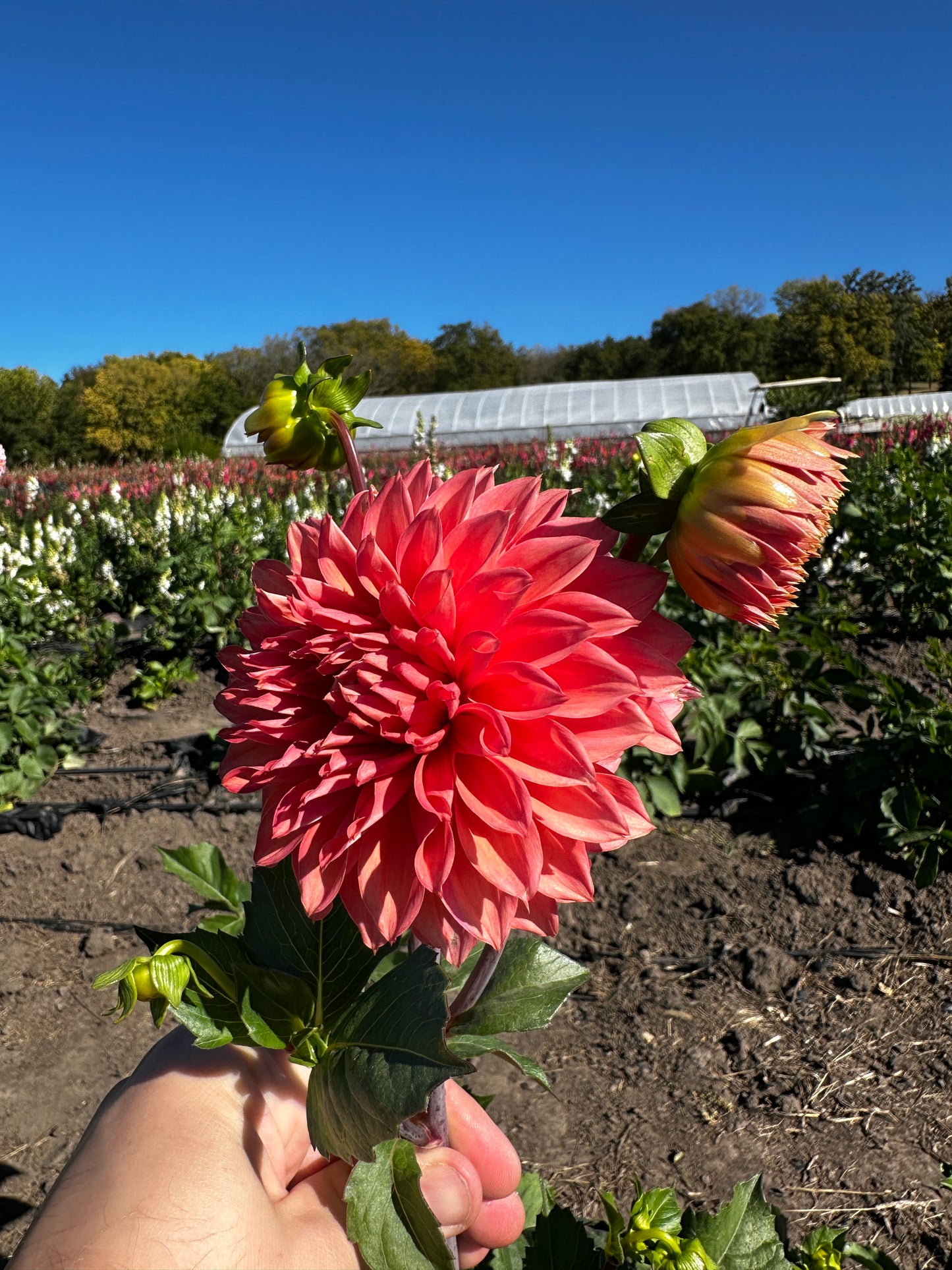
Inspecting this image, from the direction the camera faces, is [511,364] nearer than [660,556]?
No

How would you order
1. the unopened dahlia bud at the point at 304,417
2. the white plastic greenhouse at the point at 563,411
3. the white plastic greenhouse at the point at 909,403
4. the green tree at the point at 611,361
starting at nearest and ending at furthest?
1. the unopened dahlia bud at the point at 304,417
2. the white plastic greenhouse at the point at 909,403
3. the white plastic greenhouse at the point at 563,411
4. the green tree at the point at 611,361

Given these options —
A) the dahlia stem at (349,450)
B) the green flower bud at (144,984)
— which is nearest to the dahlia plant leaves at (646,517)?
the dahlia stem at (349,450)

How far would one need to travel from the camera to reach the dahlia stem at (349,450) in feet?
2.40

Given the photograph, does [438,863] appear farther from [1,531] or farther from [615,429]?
[615,429]

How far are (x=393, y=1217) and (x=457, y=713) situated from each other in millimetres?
501

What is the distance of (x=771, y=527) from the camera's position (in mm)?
540

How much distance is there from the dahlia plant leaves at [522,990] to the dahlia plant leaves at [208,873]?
497 mm

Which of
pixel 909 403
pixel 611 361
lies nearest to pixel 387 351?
pixel 611 361

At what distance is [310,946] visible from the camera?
0.79 metres

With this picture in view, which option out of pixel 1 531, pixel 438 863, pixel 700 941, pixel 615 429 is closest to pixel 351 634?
pixel 438 863

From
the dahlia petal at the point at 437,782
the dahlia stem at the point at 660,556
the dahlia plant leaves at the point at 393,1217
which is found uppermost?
the dahlia stem at the point at 660,556

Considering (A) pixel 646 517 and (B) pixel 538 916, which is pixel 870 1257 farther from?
(A) pixel 646 517

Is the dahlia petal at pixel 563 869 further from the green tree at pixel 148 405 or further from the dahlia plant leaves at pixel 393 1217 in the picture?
the green tree at pixel 148 405

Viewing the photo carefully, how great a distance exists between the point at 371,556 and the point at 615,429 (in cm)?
2640
